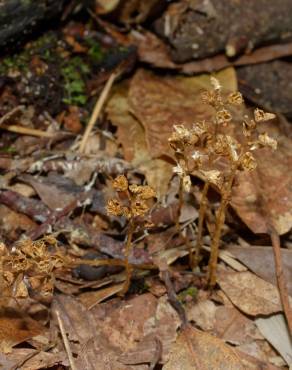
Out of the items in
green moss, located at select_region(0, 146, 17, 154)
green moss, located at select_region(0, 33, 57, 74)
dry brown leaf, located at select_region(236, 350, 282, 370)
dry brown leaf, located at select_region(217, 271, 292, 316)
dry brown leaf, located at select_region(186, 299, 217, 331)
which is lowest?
dry brown leaf, located at select_region(236, 350, 282, 370)

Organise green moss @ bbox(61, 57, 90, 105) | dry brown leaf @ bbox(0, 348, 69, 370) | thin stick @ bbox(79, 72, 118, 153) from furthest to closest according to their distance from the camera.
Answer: green moss @ bbox(61, 57, 90, 105), thin stick @ bbox(79, 72, 118, 153), dry brown leaf @ bbox(0, 348, 69, 370)

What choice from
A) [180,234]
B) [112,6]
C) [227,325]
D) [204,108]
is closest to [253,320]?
[227,325]

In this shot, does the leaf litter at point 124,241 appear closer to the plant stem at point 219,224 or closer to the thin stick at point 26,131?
the thin stick at point 26,131

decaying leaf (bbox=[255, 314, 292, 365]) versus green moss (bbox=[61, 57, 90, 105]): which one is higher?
green moss (bbox=[61, 57, 90, 105])

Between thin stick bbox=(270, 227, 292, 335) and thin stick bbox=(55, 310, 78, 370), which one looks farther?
thin stick bbox=(270, 227, 292, 335)

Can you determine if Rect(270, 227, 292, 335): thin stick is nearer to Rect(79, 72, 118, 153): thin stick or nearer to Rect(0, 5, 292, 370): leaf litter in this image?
Rect(0, 5, 292, 370): leaf litter

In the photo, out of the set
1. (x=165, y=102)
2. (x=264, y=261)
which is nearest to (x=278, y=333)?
(x=264, y=261)

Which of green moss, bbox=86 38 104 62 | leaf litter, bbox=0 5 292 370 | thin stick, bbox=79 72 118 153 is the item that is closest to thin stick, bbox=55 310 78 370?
leaf litter, bbox=0 5 292 370
